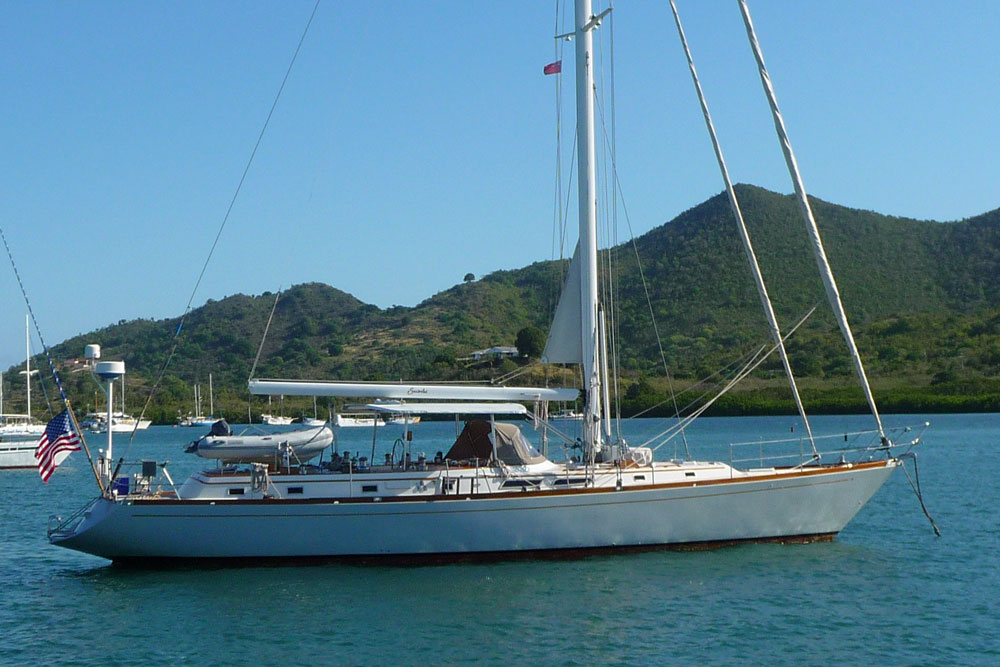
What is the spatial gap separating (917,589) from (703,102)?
36.1ft

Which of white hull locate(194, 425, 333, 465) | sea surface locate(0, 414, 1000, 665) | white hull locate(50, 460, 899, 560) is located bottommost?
A: sea surface locate(0, 414, 1000, 665)

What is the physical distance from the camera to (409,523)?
18.5 m

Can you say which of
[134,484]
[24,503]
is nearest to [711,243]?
[24,503]

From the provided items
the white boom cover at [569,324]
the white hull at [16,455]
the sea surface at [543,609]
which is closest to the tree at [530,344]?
the white boom cover at [569,324]

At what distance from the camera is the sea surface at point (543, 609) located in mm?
13891

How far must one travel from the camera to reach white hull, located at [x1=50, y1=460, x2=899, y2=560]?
18438 millimetres

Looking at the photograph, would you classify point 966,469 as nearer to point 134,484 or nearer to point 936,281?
point 134,484

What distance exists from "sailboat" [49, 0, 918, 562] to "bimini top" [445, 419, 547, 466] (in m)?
0.03

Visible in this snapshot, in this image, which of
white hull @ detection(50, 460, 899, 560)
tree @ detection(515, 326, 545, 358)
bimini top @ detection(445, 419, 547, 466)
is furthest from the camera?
tree @ detection(515, 326, 545, 358)

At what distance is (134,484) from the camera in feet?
62.5

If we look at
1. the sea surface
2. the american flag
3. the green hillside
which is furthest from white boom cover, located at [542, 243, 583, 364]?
the green hillside

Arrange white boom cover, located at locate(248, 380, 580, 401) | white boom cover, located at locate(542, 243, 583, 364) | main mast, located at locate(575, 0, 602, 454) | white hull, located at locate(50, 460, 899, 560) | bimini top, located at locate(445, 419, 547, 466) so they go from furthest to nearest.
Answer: white boom cover, located at locate(542, 243, 583, 364) → main mast, located at locate(575, 0, 602, 454) → bimini top, located at locate(445, 419, 547, 466) → white boom cover, located at locate(248, 380, 580, 401) → white hull, located at locate(50, 460, 899, 560)

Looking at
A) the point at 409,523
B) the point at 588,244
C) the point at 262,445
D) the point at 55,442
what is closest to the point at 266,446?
the point at 262,445

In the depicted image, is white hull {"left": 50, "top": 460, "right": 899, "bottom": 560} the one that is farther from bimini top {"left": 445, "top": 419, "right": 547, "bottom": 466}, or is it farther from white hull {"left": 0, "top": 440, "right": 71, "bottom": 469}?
white hull {"left": 0, "top": 440, "right": 71, "bottom": 469}
